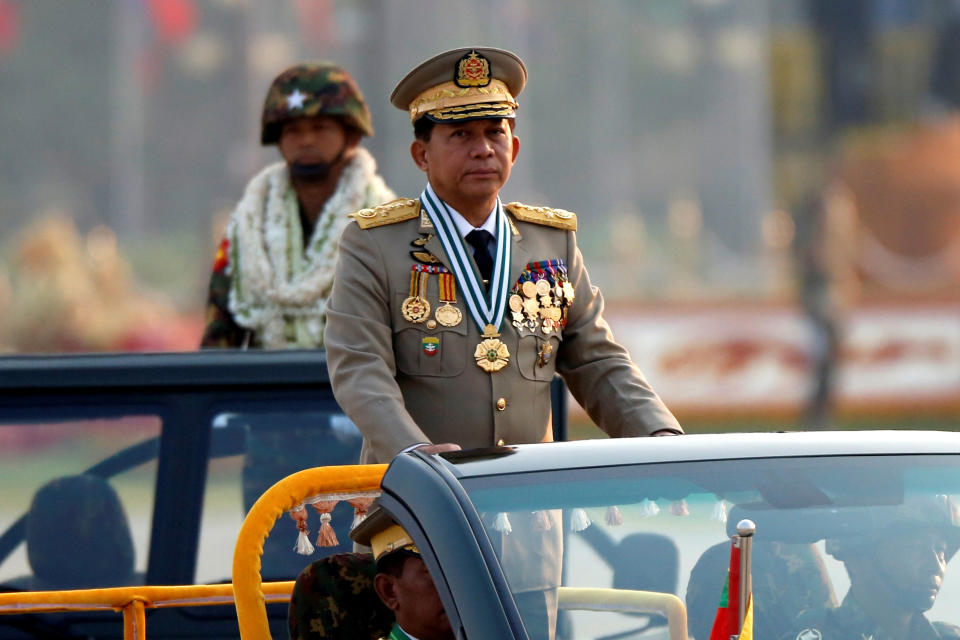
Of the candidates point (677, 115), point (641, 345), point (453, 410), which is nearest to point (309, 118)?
point (453, 410)

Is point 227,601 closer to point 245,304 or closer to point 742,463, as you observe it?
point 742,463

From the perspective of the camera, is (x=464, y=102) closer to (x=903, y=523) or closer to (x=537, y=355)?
(x=537, y=355)

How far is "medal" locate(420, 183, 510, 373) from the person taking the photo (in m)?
3.13

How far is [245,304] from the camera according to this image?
186 inches

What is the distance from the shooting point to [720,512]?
95.2 inches

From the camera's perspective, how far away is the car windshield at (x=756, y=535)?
2.33 meters

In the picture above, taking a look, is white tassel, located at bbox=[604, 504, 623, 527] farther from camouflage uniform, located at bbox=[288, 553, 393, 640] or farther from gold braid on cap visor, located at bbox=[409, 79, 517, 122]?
gold braid on cap visor, located at bbox=[409, 79, 517, 122]

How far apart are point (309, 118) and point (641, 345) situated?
40.6ft

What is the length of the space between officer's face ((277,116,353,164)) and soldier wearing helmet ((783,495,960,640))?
262 centimetres

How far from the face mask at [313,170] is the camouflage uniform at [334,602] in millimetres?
2066

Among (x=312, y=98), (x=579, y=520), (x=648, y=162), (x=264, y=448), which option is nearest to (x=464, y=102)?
(x=579, y=520)

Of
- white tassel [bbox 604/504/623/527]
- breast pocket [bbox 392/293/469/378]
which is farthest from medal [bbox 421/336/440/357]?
white tassel [bbox 604/504/623/527]

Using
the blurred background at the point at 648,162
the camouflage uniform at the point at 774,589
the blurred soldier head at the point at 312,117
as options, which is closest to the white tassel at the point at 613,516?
the camouflage uniform at the point at 774,589

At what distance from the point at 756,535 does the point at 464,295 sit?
0.94 m
